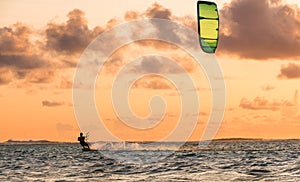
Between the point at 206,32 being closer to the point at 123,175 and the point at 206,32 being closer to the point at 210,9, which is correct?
the point at 210,9

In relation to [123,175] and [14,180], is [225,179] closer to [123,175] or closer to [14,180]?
[123,175]

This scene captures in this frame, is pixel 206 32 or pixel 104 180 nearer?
pixel 206 32

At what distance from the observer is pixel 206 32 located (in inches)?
940

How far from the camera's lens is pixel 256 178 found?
29.0m

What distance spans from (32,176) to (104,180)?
195 inches

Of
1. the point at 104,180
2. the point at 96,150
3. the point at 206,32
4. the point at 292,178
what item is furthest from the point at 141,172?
the point at 96,150

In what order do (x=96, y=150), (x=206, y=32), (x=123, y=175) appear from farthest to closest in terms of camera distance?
(x=96, y=150) → (x=123, y=175) → (x=206, y=32)

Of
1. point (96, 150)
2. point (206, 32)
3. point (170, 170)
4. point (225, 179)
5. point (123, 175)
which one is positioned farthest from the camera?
point (96, 150)

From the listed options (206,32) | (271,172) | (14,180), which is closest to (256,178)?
(271,172)

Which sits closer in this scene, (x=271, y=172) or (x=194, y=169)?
(x=271, y=172)

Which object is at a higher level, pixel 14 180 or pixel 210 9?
pixel 210 9

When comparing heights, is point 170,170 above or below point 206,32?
below

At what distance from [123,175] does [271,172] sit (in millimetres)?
8340

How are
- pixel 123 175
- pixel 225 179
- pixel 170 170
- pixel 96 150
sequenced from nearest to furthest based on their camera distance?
pixel 225 179
pixel 123 175
pixel 170 170
pixel 96 150
